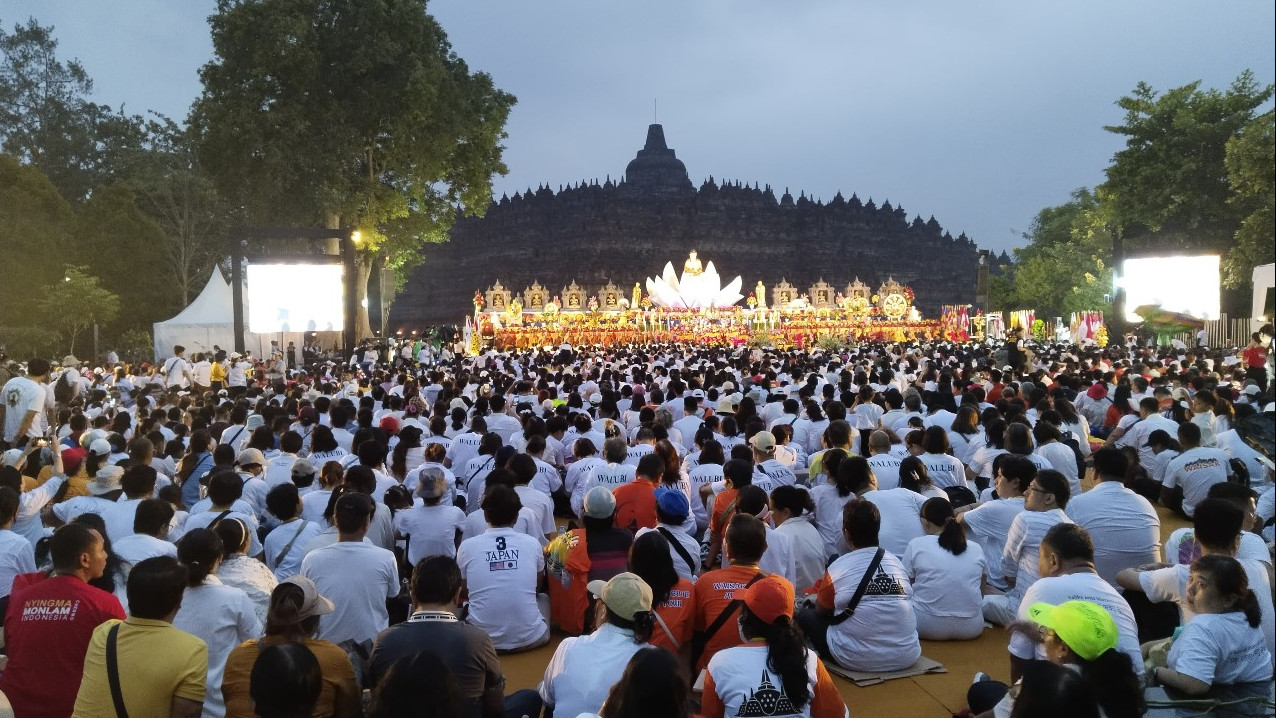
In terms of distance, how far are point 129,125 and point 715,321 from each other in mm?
28461

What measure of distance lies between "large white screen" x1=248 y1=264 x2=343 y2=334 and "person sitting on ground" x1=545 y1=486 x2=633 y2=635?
18.4 meters

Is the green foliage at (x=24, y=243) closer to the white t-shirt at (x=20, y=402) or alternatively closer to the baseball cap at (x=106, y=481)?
the white t-shirt at (x=20, y=402)

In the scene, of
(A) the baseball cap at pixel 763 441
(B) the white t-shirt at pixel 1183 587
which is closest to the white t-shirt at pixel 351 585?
(A) the baseball cap at pixel 763 441

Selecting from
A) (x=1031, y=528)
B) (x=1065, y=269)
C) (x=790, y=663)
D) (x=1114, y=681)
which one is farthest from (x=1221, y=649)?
(x=1065, y=269)

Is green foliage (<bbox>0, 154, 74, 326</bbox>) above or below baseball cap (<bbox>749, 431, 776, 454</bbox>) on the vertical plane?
above

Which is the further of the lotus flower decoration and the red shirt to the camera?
the lotus flower decoration

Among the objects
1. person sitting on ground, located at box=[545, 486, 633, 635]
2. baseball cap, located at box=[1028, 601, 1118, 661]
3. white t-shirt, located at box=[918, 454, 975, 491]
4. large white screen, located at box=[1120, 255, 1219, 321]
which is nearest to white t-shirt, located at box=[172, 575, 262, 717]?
person sitting on ground, located at box=[545, 486, 633, 635]

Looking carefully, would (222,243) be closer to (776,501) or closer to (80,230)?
(80,230)

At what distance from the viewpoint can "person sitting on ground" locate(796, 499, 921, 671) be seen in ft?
16.0

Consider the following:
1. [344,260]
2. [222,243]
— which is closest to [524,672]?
[344,260]

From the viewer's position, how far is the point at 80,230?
109ft

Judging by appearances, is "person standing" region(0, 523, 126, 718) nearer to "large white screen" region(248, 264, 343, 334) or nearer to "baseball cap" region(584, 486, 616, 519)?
"baseball cap" region(584, 486, 616, 519)

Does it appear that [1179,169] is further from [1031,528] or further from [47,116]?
[47,116]

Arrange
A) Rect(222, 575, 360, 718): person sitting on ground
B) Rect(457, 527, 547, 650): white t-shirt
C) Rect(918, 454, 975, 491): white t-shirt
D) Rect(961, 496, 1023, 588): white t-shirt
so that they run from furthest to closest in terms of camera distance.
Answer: Rect(918, 454, 975, 491): white t-shirt, Rect(961, 496, 1023, 588): white t-shirt, Rect(457, 527, 547, 650): white t-shirt, Rect(222, 575, 360, 718): person sitting on ground
